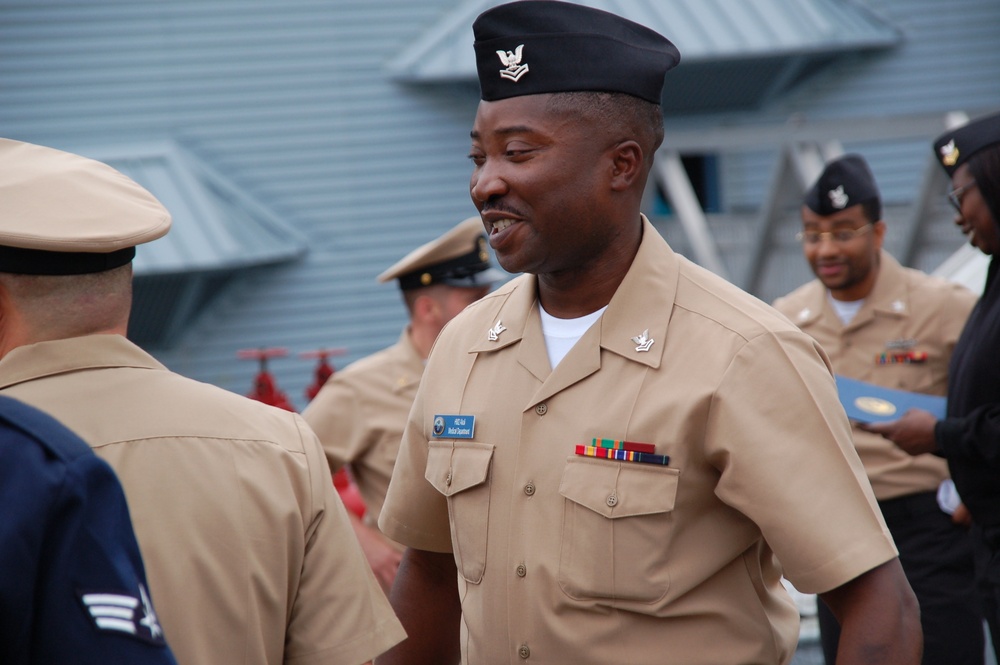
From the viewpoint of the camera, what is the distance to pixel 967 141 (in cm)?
356

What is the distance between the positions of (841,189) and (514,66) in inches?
119

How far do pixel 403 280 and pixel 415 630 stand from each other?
2.16 metres

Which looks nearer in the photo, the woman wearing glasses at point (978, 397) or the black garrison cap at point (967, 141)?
the woman wearing glasses at point (978, 397)

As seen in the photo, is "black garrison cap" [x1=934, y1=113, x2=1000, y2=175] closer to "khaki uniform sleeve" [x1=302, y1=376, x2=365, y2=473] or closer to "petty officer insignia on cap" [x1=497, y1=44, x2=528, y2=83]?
"petty officer insignia on cap" [x1=497, y1=44, x2=528, y2=83]

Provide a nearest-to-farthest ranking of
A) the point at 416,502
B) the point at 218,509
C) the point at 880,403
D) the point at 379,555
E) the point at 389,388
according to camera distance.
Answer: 1. the point at 218,509
2. the point at 416,502
3. the point at 880,403
4. the point at 379,555
5. the point at 389,388

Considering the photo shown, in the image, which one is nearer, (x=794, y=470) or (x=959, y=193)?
(x=794, y=470)

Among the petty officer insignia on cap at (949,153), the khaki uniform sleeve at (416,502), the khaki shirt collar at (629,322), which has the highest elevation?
the khaki shirt collar at (629,322)

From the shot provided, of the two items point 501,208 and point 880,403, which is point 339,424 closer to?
point 880,403

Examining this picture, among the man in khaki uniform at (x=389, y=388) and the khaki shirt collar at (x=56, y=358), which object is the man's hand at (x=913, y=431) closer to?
the man in khaki uniform at (x=389, y=388)

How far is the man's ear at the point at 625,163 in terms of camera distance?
6.57 feet

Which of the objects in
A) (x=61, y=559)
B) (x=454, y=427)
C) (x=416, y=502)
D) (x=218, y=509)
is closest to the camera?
(x=61, y=559)

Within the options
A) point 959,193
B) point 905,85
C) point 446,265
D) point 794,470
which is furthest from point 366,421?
point 905,85

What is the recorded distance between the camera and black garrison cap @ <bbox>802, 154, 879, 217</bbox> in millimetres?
4652

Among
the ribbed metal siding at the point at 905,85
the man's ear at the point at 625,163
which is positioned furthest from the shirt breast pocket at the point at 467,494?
the ribbed metal siding at the point at 905,85
